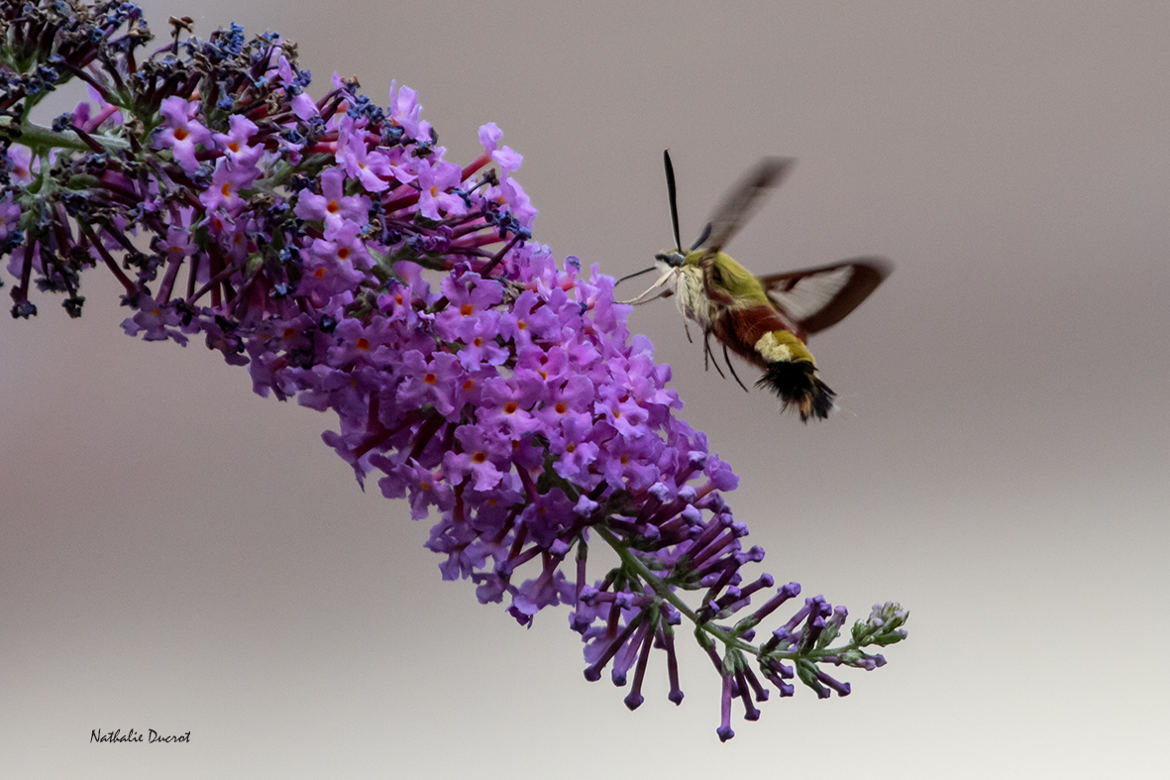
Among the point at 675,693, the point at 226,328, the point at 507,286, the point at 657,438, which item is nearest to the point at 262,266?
the point at 226,328

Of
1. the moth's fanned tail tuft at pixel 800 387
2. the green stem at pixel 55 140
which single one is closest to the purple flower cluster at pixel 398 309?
the green stem at pixel 55 140

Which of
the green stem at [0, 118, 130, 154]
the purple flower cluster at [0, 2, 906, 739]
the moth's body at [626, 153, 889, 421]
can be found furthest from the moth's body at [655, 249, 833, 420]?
the green stem at [0, 118, 130, 154]

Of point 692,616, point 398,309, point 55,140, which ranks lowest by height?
point 692,616

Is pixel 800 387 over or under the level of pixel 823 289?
under

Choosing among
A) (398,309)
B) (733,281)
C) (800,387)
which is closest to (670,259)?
(733,281)

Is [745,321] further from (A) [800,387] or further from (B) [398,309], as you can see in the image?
(B) [398,309]

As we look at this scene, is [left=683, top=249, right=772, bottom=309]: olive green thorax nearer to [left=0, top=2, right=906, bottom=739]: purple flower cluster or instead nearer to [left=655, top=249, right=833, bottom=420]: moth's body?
[left=655, top=249, right=833, bottom=420]: moth's body
